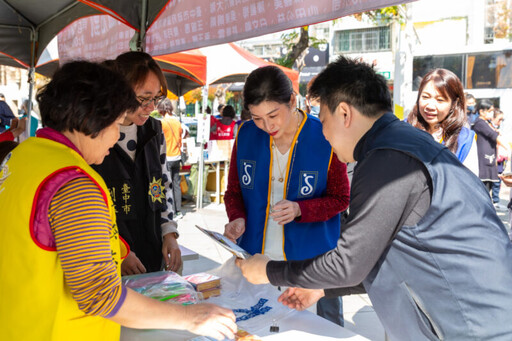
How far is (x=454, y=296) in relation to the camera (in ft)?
3.42

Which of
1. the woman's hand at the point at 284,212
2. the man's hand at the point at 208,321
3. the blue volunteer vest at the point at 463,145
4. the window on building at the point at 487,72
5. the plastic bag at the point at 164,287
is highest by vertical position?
the window on building at the point at 487,72

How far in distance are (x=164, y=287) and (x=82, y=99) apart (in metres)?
0.90

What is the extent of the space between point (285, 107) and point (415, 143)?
3.41 ft

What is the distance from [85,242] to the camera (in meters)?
0.98

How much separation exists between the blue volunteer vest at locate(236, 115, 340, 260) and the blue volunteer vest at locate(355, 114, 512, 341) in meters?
0.98

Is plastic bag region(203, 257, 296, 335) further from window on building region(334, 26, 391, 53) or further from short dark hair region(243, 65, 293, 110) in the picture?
window on building region(334, 26, 391, 53)

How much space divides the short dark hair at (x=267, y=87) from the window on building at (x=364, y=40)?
98.9ft

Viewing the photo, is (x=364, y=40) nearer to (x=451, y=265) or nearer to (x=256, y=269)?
(x=256, y=269)

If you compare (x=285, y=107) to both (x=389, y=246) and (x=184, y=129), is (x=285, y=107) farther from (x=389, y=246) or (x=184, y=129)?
(x=184, y=129)

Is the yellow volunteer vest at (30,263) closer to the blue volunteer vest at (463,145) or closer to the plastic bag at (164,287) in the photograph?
the plastic bag at (164,287)

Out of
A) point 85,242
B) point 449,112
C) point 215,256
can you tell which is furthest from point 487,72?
point 85,242

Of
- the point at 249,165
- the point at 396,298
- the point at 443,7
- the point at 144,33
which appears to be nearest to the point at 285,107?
the point at 249,165

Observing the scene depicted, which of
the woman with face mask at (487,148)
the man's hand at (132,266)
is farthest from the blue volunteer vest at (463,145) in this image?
the woman with face mask at (487,148)

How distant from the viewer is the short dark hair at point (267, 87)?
2045 millimetres
